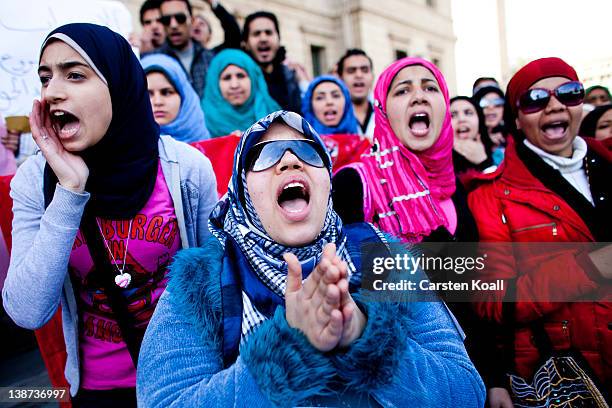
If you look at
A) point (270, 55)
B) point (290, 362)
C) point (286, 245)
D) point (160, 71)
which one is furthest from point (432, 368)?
point (270, 55)

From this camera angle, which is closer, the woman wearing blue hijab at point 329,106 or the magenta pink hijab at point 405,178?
the magenta pink hijab at point 405,178

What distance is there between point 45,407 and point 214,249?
6.46 feet

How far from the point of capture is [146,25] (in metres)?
4.16

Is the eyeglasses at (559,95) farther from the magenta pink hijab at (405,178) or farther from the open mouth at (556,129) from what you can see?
the magenta pink hijab at (405,178)

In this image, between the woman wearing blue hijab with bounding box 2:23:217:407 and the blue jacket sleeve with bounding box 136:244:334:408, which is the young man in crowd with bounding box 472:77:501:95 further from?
the blue jacket sleeve with bounding box 136:244:334:408

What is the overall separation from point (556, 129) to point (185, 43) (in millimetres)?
3530

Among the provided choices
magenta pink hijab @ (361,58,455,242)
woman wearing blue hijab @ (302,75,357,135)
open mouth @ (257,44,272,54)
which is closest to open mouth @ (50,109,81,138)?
magenta pink hijab @ (361,58,455,242)

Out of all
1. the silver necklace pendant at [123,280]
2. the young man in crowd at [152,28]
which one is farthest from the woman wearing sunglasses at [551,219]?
the young man in crowd at [152,28]

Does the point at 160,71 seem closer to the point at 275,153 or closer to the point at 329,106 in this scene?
the point at 329,106

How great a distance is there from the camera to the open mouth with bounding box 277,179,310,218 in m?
1.26

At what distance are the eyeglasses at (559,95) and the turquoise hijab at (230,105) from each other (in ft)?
6.86

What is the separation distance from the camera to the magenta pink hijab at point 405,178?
1917mm

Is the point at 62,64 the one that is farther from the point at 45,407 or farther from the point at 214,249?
the point at 45,407

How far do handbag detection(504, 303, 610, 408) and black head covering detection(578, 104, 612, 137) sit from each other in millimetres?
2197
